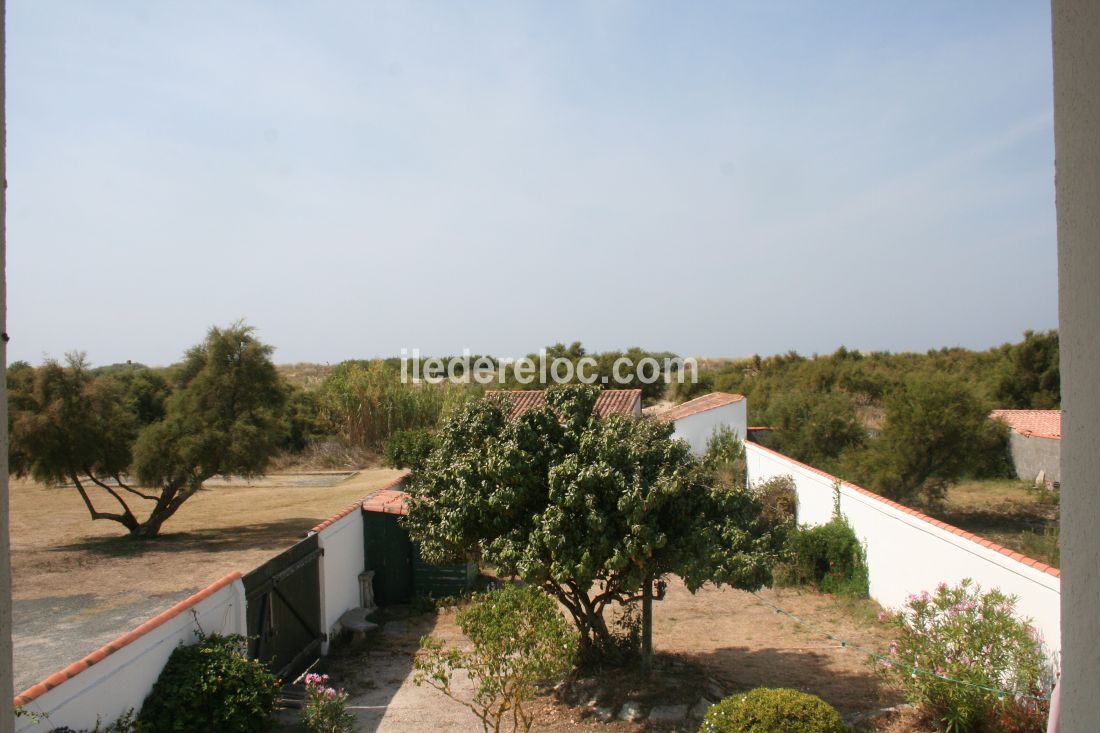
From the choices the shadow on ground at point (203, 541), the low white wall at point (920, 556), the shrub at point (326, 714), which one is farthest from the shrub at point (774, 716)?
the shadow on ground at point (203, 541)

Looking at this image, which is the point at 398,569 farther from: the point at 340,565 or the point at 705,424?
the point at 705,424

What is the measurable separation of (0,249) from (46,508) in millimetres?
23614

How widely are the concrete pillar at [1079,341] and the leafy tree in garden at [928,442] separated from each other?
19378 millimetres

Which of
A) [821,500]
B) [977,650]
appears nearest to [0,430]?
[977,650]

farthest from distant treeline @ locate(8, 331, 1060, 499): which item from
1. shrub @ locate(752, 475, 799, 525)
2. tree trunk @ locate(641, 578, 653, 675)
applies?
tree trunk @ locate(641, 578, 653, 675)

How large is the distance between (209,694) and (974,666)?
6.72 m

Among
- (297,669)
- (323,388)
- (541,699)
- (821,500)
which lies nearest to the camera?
(541,699)

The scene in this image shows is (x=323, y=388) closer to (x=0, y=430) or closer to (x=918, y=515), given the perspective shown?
(x=918, y=515)

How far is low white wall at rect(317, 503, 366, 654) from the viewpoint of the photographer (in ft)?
33.2

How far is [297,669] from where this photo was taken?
29.5 feet

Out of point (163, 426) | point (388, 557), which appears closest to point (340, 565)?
point (388, 557)

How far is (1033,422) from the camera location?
2364cm

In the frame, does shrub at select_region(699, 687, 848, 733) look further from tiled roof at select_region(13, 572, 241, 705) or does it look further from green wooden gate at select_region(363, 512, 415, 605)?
green wooden gate at select_region(363, 512, 415, 605)

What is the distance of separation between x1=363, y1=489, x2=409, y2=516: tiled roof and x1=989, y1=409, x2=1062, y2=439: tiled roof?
17.6 m
